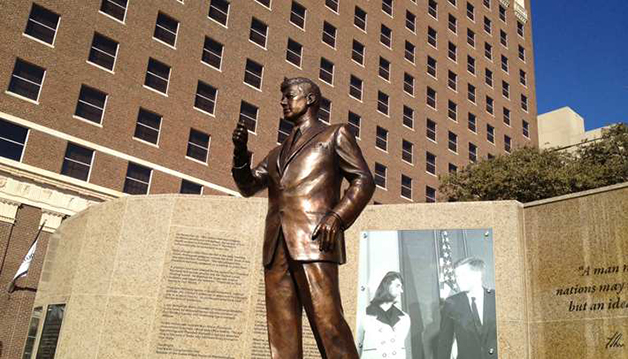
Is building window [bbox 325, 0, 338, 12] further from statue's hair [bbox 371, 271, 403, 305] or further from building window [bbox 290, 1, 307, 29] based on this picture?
statue's hair [bbox 371, 271, 403, 305]

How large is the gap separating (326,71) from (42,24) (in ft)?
63.1

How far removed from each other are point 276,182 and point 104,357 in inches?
255

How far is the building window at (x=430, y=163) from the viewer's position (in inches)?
1869

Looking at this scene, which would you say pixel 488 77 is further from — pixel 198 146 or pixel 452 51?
pixel 198 146

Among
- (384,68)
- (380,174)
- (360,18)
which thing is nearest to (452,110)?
(384,68)

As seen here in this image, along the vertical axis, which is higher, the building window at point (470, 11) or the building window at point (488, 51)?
the building window at point (470, 11)

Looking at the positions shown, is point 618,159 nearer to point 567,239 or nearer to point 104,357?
point 567,239

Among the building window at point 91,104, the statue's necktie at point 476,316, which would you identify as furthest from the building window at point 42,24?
the statue's necktie at point 476,316

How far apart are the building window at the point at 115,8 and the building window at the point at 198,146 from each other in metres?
7.35

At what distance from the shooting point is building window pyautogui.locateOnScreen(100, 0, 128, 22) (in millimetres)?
32531

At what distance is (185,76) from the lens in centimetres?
3478

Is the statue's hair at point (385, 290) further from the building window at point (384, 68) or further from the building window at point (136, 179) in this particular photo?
the building window at point (384, 68)

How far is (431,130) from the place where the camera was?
4900 centimetres

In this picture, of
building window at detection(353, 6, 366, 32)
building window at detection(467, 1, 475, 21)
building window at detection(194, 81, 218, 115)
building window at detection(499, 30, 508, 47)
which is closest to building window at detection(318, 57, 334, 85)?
building window at detection(353, 6, 366, 32)
